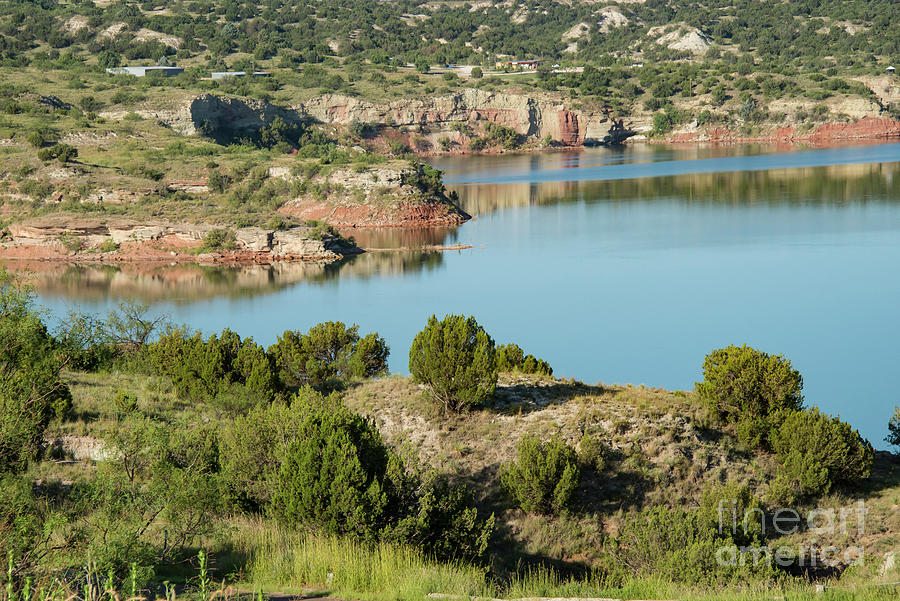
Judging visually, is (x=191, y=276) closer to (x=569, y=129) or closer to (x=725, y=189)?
(x=725, y=189)

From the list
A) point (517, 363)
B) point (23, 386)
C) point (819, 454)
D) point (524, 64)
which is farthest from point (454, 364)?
point (524, 64)

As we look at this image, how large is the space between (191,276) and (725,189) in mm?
42963

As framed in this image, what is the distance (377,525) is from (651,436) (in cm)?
789

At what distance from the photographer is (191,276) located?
53.3 meters

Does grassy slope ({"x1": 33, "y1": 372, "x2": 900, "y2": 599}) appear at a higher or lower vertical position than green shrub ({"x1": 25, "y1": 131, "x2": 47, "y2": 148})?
lower

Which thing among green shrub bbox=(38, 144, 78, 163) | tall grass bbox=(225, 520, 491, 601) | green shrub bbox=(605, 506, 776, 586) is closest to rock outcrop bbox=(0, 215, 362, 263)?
green shrub bbox=(38, 144, 78, 163)

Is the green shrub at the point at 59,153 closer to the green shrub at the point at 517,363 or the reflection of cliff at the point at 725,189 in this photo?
the reflection of cliff at the point at 725,189

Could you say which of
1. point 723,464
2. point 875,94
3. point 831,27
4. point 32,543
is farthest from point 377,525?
point 831,27

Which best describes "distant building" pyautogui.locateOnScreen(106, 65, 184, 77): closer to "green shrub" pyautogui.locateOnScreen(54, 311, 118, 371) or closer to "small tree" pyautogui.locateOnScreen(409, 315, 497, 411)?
"green shrub" pyautogui.locateOnScreen(54, 311, 118, 371)

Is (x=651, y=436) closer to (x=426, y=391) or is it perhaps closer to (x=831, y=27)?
(x=426, y=391)

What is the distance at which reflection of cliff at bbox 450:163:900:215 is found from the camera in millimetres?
69312

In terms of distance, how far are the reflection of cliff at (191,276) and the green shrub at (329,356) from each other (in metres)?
21.0

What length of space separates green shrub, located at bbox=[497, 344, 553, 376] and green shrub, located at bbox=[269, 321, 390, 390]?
3681mm

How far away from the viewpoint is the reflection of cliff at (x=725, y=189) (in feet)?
227
